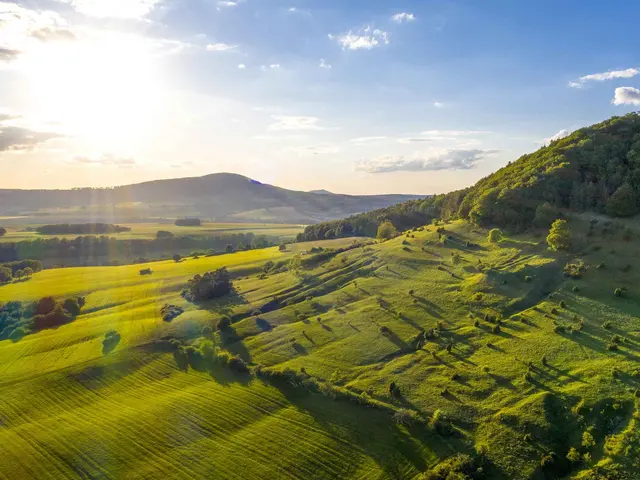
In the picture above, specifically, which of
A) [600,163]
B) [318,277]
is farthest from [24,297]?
[600,163]

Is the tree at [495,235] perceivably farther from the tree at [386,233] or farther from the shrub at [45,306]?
the shrub at [45,306]

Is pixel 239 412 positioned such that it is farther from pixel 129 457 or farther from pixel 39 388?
pixel 39 388

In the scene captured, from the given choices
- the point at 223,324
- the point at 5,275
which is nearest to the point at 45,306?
the point at 223,324

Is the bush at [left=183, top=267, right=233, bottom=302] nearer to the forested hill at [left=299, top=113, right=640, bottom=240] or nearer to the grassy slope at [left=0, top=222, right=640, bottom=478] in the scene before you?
the grassy slope at [left=0, top=222, right=640, bottom=478]

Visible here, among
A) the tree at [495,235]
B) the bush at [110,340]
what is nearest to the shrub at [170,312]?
the bush at [110,340]

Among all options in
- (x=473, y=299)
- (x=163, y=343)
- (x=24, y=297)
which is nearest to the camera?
(x=473, y=299)

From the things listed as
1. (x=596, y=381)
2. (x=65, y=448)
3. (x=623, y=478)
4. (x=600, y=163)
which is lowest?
(x=65, y=448)

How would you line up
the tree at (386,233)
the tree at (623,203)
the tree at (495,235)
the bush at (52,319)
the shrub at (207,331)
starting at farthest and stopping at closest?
the tree at (386,233) < the bush at (52,319) < the tree at (495,235) < the tree at (623,203) < the shrub at (207,331)

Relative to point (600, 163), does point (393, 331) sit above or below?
below
